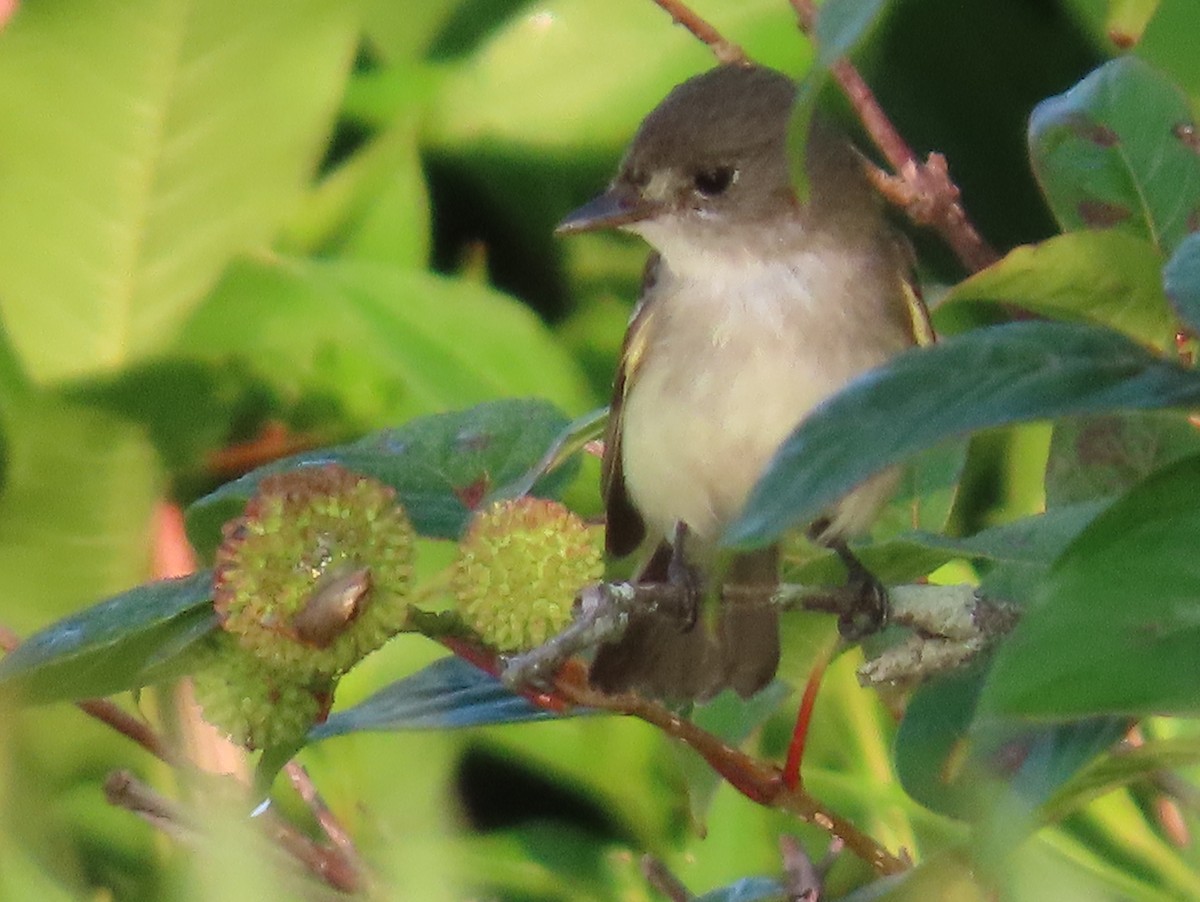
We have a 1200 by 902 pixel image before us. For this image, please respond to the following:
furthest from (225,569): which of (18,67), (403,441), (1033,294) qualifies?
(18,67)

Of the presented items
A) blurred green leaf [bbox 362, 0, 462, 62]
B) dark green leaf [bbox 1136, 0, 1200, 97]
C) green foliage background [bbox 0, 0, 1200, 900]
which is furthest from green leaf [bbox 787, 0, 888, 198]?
blurred green leaf [bbox 362, 0, 462, 62]

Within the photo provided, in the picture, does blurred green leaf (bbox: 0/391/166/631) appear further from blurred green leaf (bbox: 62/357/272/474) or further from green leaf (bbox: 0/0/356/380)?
green leaf (bbox: 0/0/356/380)

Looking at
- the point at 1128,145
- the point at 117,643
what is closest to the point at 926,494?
the point at 1128,145

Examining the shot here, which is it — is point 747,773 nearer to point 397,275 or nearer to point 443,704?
point 443,704

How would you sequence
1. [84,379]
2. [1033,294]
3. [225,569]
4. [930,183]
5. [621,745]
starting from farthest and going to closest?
1. [84,379]
2. [621,745]
3. [930,183]
4. [1033,294]
5. [225,569]

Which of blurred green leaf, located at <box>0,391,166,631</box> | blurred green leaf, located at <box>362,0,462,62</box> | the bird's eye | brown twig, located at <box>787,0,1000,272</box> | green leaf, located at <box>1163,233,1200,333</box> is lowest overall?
blurred green leaf, located at <box>0,391,166,631</box>

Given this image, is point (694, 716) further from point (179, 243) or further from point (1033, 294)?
point (179, 243)
